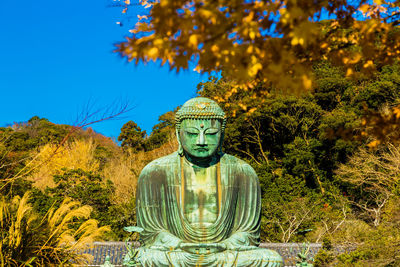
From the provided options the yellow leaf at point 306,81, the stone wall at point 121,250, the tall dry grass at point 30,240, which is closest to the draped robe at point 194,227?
the tall dry grass at point 30,240

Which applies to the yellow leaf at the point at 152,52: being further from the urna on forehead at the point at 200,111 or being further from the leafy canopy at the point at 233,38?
the urna on forehead at the point at 200,111

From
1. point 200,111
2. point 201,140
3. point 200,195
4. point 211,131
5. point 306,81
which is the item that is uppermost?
point 200,111

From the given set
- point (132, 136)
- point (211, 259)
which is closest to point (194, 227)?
point (211, 259)

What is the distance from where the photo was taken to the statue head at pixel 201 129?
550 cm

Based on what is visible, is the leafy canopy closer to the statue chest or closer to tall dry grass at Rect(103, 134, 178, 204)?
the statue chest

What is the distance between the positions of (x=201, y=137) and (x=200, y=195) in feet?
2.21

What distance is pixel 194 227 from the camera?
5.41 m

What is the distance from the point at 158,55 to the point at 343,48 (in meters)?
1.13

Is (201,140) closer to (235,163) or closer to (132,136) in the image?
(235,163)

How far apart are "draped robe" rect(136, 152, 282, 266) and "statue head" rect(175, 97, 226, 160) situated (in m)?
0.28

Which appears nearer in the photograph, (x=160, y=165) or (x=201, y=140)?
(x=201, y=140)

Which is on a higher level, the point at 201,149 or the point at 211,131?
the point at 211,131

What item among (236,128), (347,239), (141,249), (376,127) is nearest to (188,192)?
(141,249)

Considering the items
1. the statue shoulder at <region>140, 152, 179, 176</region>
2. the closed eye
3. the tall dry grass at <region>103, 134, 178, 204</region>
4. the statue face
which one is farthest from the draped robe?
the tall dry grass at <region>103, 134, 178, 204</region>
